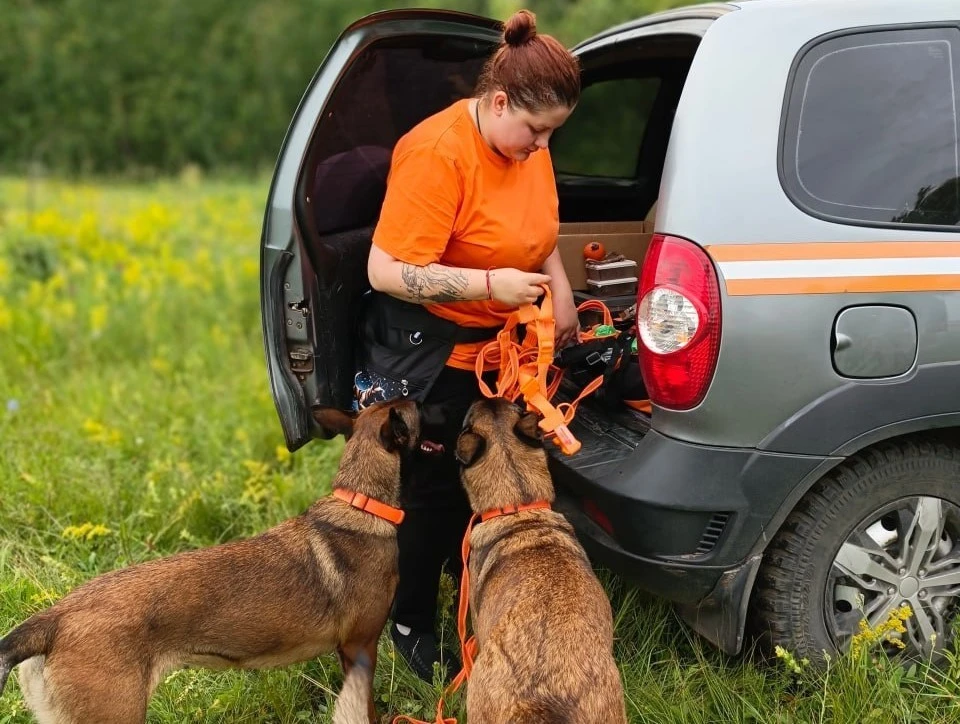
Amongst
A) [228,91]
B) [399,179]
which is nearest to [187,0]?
[228,91]

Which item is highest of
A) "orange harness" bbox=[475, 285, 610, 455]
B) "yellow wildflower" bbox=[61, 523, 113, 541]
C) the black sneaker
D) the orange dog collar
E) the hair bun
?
the hair bun

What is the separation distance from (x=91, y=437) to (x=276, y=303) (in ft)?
6.83

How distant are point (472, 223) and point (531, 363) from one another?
0.51 metres

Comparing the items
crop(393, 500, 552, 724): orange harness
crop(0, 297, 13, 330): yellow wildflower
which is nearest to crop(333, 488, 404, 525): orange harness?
crop(393, 500, 552, 724): orange harness

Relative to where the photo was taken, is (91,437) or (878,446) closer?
(878,446)

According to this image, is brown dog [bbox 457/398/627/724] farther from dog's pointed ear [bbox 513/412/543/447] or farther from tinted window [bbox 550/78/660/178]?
tinted window [bbox 550/78/660/178]

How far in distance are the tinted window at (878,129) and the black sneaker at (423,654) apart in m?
2.00

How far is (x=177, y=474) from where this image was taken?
4.39 m

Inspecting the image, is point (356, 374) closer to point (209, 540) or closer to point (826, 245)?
point (209, 540)

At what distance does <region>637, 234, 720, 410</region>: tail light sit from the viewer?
101 inches

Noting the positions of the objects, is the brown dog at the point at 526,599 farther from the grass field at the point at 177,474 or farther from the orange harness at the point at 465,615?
the grass field at the point at 177,474

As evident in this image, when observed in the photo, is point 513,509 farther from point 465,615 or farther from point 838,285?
point 838,285

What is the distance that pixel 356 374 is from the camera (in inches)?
133

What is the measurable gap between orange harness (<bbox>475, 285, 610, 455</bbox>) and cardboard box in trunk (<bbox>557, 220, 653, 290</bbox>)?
28.9 inches
